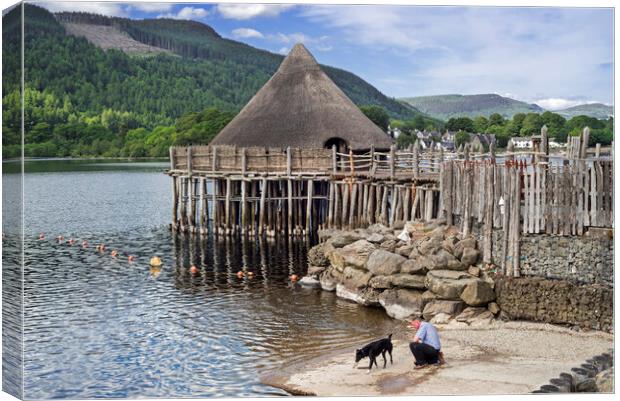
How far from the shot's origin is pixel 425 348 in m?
15.7

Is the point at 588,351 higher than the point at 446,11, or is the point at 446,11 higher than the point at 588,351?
the point at 446,11

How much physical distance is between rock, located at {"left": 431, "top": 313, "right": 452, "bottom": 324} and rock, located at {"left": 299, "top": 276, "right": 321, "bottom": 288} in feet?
18.1

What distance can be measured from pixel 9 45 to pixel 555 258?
11544 mm

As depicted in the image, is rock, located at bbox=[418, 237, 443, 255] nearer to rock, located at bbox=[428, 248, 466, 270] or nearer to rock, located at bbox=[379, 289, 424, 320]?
rock, located at bbox=[428, 248, 466, 270]

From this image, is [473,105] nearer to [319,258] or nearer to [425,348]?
[319,258]

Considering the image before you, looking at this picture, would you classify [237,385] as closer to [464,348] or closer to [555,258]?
[464,348]

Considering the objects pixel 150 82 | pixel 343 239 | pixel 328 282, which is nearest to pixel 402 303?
pixel 328 282

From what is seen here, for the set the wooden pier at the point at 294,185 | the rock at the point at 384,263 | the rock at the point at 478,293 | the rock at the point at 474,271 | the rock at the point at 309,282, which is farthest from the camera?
the wooden pier at the point at 294,185

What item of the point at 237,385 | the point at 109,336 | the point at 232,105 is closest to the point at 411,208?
the point at 109,336

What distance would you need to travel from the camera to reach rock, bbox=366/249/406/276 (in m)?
21.9

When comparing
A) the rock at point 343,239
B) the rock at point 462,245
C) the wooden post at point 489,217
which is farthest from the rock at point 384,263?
the rock at point 343,239

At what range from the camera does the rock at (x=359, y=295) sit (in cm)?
2197

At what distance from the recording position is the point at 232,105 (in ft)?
392

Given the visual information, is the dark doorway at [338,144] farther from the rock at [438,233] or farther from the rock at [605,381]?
the rock at [605,381]
